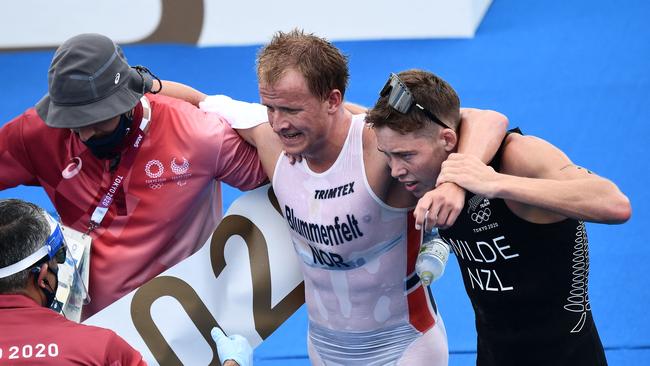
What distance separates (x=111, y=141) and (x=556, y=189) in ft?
5.42

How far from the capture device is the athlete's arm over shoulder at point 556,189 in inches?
112

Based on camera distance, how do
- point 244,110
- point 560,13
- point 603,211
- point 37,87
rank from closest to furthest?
point 603,211 → point 244,110 → point 37,87 → point 560,13

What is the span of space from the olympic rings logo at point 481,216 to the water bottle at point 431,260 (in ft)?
0.92

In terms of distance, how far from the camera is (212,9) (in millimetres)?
9852

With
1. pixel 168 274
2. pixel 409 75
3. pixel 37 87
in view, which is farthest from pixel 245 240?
pixel 37 87

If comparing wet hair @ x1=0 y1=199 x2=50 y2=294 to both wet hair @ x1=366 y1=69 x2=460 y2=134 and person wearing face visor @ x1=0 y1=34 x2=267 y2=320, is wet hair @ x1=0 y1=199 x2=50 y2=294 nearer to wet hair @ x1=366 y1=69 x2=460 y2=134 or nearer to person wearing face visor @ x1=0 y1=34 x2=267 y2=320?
person wearing face visor @ x1=0 y1=34 x2=267 y2=320

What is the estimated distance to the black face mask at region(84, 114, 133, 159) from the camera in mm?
3637

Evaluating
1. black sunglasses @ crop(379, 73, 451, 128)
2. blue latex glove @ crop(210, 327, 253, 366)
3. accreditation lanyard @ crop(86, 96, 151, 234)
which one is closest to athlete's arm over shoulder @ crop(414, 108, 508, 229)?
black sunglasses @ crop(379, 73, 451, 128)

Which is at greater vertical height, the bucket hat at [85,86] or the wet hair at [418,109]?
the wet hair at [418,109]

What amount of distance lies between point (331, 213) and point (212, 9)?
6.62 m

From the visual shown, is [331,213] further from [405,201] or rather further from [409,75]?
[409,75]

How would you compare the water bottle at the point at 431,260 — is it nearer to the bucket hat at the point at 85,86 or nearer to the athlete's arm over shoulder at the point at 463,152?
the athlete's arm over shoulder at the point at 463,152

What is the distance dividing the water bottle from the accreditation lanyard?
1110mm

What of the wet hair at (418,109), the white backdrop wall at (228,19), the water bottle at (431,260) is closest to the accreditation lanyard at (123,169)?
the wet hair at (418,109)
